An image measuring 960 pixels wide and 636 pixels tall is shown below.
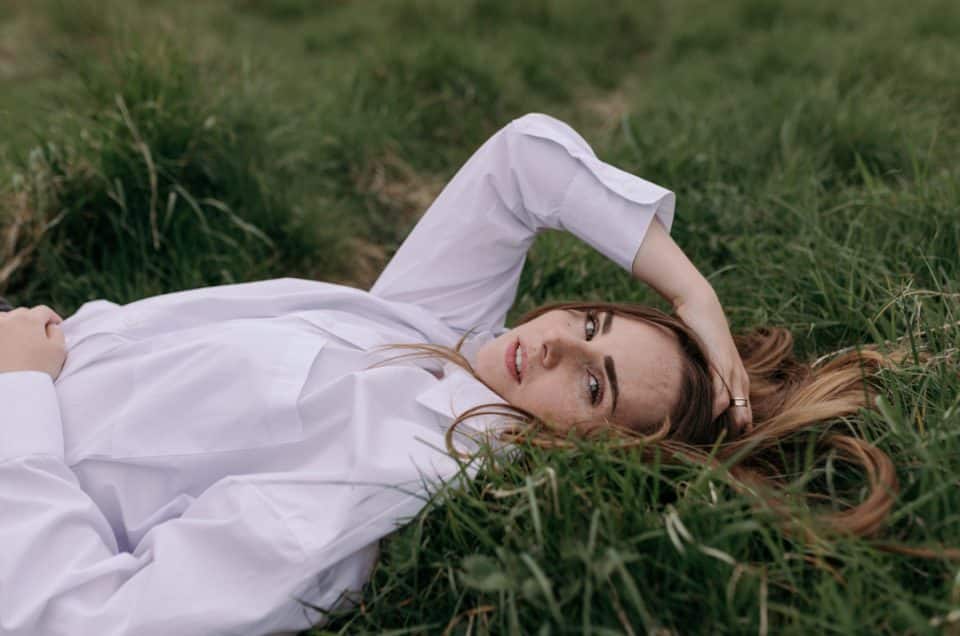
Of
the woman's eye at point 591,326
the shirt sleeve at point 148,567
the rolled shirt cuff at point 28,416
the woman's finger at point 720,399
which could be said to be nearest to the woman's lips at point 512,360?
the woman's eye at point 591,326

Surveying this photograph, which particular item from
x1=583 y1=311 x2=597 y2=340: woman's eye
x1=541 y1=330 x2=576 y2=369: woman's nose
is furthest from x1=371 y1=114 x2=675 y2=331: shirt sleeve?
x1=541 y1=330 x2=576 y2=369: woman's nose

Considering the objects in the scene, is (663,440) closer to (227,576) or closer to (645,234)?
(645,234)

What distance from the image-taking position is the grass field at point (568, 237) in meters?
1.63

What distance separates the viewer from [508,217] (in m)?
2.45

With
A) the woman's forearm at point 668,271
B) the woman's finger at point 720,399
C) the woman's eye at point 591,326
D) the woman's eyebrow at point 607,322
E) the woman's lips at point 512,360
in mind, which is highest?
the woman's forearm at point 668,271

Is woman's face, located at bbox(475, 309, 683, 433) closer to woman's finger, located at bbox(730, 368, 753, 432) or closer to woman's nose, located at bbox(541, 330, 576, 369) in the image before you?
woman's nose, located at bbox(541, 330, 576, 369)

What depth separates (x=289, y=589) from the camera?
172 centimetres

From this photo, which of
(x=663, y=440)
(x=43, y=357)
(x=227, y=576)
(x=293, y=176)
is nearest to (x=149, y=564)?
(x=227, y=576)

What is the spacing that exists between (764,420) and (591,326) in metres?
0.47

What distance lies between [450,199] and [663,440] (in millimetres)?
931

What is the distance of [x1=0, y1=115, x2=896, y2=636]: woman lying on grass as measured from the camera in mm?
1729

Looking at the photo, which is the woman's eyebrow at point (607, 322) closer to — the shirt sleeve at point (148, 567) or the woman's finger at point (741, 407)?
the woman's finger at point (741, 407)

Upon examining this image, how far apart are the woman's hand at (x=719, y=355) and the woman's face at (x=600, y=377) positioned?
73 millimetres

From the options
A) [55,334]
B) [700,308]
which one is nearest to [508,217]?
[700,308]
